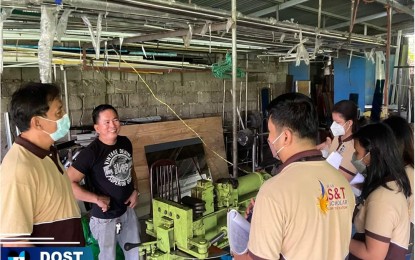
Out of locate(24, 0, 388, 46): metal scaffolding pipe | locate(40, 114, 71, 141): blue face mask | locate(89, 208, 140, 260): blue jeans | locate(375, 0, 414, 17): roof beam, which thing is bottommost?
locate(89, 208, 140, 260): blue jeans

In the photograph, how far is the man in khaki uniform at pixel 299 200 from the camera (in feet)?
3.49

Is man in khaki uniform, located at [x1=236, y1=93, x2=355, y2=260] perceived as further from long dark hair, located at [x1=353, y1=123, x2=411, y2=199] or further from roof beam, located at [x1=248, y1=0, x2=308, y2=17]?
roof beam, located at [x1=248, y1=0, x2=308, y2=17]

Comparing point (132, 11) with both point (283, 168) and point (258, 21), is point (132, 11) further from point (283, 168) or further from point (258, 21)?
point (283, 168)

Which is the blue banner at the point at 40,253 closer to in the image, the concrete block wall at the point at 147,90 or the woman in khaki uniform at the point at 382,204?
the woman in khaki uniform at the point at 382,204

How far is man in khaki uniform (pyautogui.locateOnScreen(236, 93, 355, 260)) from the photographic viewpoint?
1.06 metres

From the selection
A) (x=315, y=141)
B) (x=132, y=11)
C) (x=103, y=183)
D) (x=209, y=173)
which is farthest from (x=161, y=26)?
(x=209, y=173)

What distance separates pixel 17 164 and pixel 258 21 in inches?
69.4

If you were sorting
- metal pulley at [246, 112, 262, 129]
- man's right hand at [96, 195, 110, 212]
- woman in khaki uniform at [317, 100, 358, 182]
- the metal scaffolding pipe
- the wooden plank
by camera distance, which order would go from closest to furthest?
the metal scaffolding pipe → man's right hand at [96, 195, 110, 212] → woman in khaki uniform at [317, 100, 358, 182] → the wooden plank → metal pulley at [246, 112, 262, 129]

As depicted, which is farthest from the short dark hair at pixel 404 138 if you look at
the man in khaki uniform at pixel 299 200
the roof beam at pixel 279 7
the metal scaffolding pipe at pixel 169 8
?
the roof beam at pixel 279 7

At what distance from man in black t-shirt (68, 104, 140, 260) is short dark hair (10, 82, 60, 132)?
796 mm

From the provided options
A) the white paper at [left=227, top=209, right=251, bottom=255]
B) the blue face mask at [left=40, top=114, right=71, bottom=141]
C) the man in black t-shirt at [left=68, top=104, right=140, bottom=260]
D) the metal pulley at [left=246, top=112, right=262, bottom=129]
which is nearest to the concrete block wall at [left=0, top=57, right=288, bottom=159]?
the metal pulley at [left=246, top=112, right=262, bottom=129]

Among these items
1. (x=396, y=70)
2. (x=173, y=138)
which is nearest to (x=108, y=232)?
(x=173, y=138)

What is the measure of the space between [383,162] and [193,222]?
1021mm

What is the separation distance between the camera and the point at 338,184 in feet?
3.82
